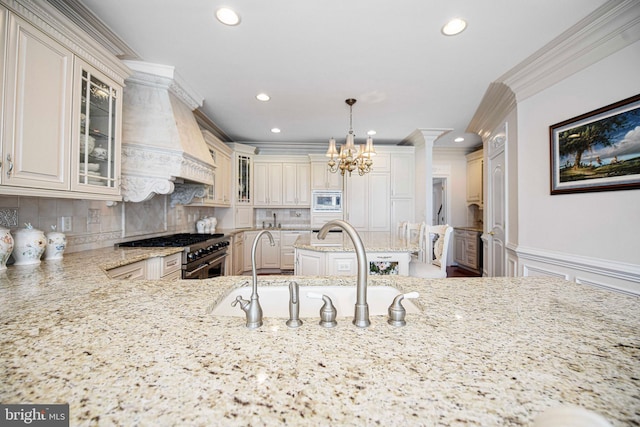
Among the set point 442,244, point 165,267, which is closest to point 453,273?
point 442,244

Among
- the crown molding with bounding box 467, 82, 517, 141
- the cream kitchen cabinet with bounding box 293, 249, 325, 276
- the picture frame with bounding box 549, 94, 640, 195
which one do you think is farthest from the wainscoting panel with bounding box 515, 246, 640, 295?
the cream kitchen cabinet with bounding box 293, 249, 325, 276

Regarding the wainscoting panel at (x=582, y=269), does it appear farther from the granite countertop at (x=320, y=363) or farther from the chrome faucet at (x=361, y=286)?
the chrome faucet at (x=361, y=286)

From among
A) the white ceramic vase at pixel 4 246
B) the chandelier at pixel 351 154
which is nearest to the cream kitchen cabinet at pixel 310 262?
the chandelier at pixel 351 154

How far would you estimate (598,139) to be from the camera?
1862mm

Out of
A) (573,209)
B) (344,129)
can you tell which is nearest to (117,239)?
(344,129)

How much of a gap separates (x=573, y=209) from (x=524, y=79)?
131 centimetres

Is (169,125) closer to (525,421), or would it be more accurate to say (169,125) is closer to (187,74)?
(187,74)

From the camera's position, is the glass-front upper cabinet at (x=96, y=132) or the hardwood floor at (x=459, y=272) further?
the hardwood floor at (x=459, y=272)

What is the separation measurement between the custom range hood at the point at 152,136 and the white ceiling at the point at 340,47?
0.18m

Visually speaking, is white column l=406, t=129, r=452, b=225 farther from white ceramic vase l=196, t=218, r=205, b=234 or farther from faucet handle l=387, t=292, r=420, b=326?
faucet handle l=387, t=292, r=420, b=326

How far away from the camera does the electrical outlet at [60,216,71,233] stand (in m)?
1.91

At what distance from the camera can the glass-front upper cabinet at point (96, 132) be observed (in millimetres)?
1615

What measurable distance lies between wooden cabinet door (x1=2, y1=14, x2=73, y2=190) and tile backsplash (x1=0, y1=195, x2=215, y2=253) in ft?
1.40

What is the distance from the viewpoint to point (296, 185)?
16.8ft
